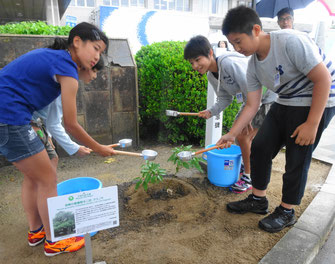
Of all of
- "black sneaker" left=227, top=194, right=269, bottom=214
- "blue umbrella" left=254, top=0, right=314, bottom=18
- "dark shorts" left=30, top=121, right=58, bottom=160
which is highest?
"blue umbrella" left=254, top=0, right=314, bottom=18

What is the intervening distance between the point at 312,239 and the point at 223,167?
1045 millimetres

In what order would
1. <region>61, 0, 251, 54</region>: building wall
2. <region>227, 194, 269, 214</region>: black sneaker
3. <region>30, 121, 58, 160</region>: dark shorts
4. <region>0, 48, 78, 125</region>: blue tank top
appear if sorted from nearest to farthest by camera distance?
1. <region>0, 48, 78, 125</region>: blue tank top
2. <region>30, 121, 58, 160</region>: dark shorts
3. <region>227, 194, 269, 214</region>: black sneaker
4. <region>61, 0, 251, 54</region>: building wall

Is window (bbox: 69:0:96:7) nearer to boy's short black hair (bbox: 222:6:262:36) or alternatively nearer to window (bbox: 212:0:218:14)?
window (bbox: 212:0:218:14)

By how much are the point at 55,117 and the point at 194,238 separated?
1513 millimetres

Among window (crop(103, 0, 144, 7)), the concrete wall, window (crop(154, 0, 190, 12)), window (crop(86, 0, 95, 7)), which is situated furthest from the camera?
window (crop(154, 0, 190, 12))

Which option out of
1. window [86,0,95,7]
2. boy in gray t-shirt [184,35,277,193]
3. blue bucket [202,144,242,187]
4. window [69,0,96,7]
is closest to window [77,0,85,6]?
window [69,0,96,7]

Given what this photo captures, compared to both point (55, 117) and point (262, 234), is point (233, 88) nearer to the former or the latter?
point (262, 234)

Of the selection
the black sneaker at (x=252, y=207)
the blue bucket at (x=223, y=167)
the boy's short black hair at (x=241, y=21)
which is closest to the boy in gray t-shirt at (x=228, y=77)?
the blue bucket at (x=223, y=167)

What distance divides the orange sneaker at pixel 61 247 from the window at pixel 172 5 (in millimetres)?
23443

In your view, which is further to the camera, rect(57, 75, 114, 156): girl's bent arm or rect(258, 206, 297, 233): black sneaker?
rect(258, 206, 297, 233): black sneaker

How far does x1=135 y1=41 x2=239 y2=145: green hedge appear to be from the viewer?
413cm

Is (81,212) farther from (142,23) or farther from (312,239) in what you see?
(142,23)

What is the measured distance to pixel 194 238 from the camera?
205 cm

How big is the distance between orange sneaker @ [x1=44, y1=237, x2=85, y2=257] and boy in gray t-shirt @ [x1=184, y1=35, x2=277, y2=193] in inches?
67.5
